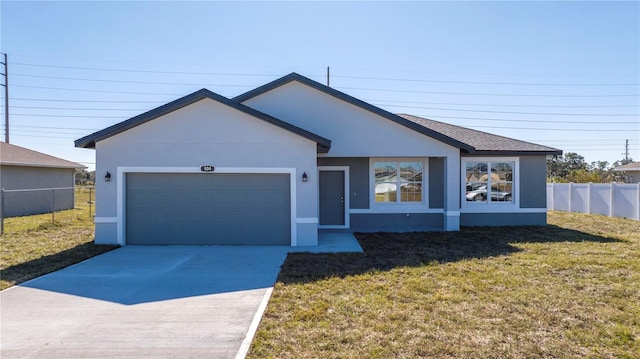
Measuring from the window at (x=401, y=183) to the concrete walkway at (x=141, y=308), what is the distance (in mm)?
6199

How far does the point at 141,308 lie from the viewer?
571 cm

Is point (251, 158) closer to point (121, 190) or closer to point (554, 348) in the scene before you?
point (121, 190)

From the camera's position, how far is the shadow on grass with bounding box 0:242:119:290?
752 cm

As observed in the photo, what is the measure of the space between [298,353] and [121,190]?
28.1 feet

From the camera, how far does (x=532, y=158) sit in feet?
48.1

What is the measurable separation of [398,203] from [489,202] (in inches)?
145

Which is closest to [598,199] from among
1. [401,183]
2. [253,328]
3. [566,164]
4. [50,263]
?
[401,183]

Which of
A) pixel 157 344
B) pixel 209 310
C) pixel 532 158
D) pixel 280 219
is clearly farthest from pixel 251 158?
pixel 532 158

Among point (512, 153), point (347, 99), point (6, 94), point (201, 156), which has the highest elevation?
point (6, 94)

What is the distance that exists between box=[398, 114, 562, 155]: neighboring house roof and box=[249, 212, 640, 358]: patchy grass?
4857 millimetres

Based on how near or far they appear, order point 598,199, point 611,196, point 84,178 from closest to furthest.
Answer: point 611,196 < point 598,199 < point 84,178

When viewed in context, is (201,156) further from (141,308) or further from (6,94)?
(6,94)

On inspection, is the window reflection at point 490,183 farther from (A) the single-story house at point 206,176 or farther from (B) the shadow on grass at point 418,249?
(A) the single-story house at point 206,176

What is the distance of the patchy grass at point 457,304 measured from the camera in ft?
14.4
